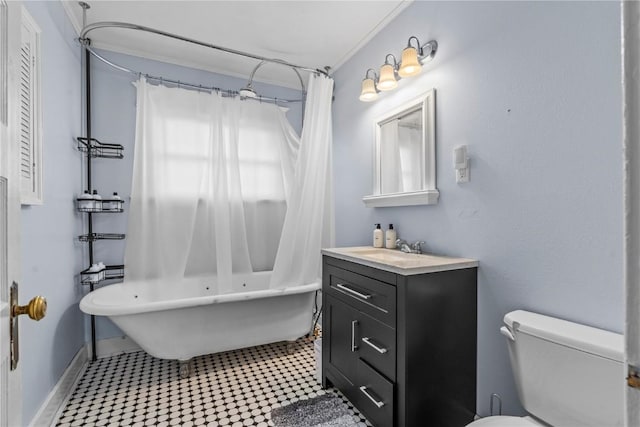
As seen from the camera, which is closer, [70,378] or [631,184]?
[631,184]

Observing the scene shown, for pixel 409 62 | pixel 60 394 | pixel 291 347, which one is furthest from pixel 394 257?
pixel 60 394

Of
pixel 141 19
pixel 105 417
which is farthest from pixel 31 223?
pixel 141 19

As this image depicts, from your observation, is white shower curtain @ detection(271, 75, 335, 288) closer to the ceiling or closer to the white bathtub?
the white bathtub

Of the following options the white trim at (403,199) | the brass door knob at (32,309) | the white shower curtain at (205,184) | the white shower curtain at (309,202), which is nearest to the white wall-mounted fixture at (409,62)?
the white shower curtain at (309,202)

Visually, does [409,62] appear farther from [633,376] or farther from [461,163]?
[633,376]

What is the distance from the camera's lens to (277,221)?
3.00 metres

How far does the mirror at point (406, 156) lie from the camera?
1793mm

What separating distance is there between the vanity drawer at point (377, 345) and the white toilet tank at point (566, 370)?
484mm

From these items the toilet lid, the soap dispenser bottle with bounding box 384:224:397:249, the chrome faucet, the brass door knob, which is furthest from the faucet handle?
the brass door knob

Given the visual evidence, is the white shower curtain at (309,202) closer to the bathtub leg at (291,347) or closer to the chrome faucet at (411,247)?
the bathtub leg at (291,347)

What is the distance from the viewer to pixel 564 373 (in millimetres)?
1020

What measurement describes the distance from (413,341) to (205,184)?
208 centimetres

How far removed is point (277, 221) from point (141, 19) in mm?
1914

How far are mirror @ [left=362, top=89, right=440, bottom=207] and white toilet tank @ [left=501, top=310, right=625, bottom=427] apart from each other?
840 millimetres
